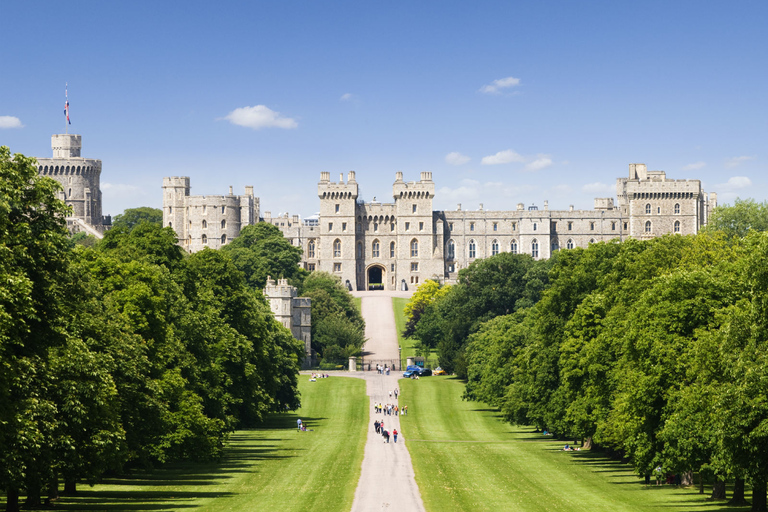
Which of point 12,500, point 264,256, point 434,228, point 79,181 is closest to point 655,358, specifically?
point 12,500

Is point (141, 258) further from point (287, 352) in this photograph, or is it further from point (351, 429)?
point (287, 352)

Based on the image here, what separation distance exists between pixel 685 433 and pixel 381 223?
391 ft

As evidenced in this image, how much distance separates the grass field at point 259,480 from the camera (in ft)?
105

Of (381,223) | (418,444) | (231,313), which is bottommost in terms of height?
(418,444)

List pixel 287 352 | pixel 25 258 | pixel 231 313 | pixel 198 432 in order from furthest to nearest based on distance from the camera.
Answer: pixel 287 352 < pixel 231 313 < pixel 198 432 < pixel 25 258

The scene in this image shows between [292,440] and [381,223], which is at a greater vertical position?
[381,223]

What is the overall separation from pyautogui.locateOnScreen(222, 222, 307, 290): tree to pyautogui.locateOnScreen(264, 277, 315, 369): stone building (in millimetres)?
17930

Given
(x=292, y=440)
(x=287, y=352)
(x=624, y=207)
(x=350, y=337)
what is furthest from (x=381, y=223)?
(x=292, y=440)

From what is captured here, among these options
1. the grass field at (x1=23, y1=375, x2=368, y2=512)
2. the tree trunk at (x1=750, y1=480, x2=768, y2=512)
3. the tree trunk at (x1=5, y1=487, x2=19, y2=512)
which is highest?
the tree trunk at (x1=5, y1=487, x2=19, y2=512)

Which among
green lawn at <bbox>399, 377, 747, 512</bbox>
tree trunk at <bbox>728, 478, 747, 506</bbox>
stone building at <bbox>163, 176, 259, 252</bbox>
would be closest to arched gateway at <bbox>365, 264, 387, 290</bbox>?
stone building at <bbox>163, 176, 259, 252</bbox>

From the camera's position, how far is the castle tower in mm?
146375

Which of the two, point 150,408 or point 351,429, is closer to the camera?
point 150,408

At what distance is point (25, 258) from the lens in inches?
996

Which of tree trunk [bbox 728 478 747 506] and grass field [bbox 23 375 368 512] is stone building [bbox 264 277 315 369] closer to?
grass field [bbox 23 375 368 512]
